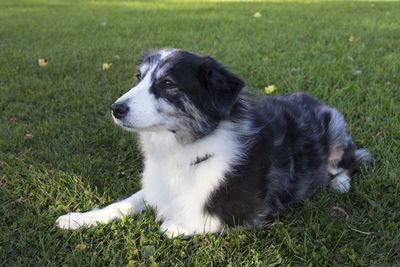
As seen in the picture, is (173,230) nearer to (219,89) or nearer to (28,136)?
(219,89)

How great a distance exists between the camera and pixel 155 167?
2.76 m

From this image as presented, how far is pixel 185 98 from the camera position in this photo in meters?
2.46

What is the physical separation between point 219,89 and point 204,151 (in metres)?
0.48

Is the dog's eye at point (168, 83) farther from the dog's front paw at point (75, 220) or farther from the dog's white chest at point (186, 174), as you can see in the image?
the dog's front paw at point (75, 220)

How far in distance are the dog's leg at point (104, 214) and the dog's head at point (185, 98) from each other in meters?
0.74

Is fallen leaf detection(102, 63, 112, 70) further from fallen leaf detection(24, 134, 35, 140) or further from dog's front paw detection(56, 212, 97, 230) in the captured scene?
dog's front paw detection(56, 212, 97, 230)

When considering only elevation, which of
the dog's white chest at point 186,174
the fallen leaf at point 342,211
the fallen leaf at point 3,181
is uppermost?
the dog's white chest at point 186,174

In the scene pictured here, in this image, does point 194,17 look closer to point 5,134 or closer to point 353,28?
point 353,28

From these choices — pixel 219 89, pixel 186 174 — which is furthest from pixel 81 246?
pixel 219 89

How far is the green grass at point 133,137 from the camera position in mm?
2465

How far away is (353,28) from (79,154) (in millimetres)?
7344

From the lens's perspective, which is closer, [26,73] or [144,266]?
[144,266]

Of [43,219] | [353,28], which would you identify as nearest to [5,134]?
[43,219]

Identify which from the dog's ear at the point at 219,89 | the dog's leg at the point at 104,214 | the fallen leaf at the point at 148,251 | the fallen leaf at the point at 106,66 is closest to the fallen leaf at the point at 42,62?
the fallen leaf at the point at 106,66
